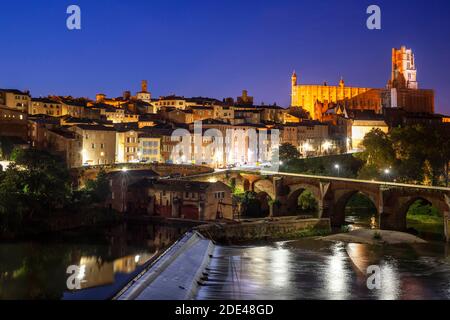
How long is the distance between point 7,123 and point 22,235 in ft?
64.9

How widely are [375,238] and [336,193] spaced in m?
9.45

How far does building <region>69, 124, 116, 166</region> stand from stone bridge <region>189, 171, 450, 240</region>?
11.7 meters

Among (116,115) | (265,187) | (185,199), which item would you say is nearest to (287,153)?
(265,187)

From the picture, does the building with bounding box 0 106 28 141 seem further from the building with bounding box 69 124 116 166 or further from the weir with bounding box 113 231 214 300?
the weir with bounding box 113 231 214 300

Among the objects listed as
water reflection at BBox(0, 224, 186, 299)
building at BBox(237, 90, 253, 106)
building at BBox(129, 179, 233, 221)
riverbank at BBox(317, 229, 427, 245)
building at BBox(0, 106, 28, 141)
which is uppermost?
building at BBox(237, 90, 253, 106)

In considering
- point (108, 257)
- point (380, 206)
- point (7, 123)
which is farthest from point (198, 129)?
point (108, 257)

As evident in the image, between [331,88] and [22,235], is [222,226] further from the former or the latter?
[331,88]

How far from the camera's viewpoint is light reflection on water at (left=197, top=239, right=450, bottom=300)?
21.3m

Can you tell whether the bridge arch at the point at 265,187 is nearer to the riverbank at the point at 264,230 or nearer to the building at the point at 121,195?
the riverbank at the point at 264,230

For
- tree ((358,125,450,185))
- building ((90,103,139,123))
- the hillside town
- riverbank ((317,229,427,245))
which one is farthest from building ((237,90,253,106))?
riverbank ((317,229,427,245))

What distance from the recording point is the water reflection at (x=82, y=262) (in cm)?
2336

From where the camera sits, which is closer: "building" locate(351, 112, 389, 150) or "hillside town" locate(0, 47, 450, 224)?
"hillside town" locate(0, 47, 450, 224)

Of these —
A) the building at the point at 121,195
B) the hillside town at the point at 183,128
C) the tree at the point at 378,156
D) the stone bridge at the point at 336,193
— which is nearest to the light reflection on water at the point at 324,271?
the stone bridge at the point at 336,193

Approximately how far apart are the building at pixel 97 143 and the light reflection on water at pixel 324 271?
26784 mm
